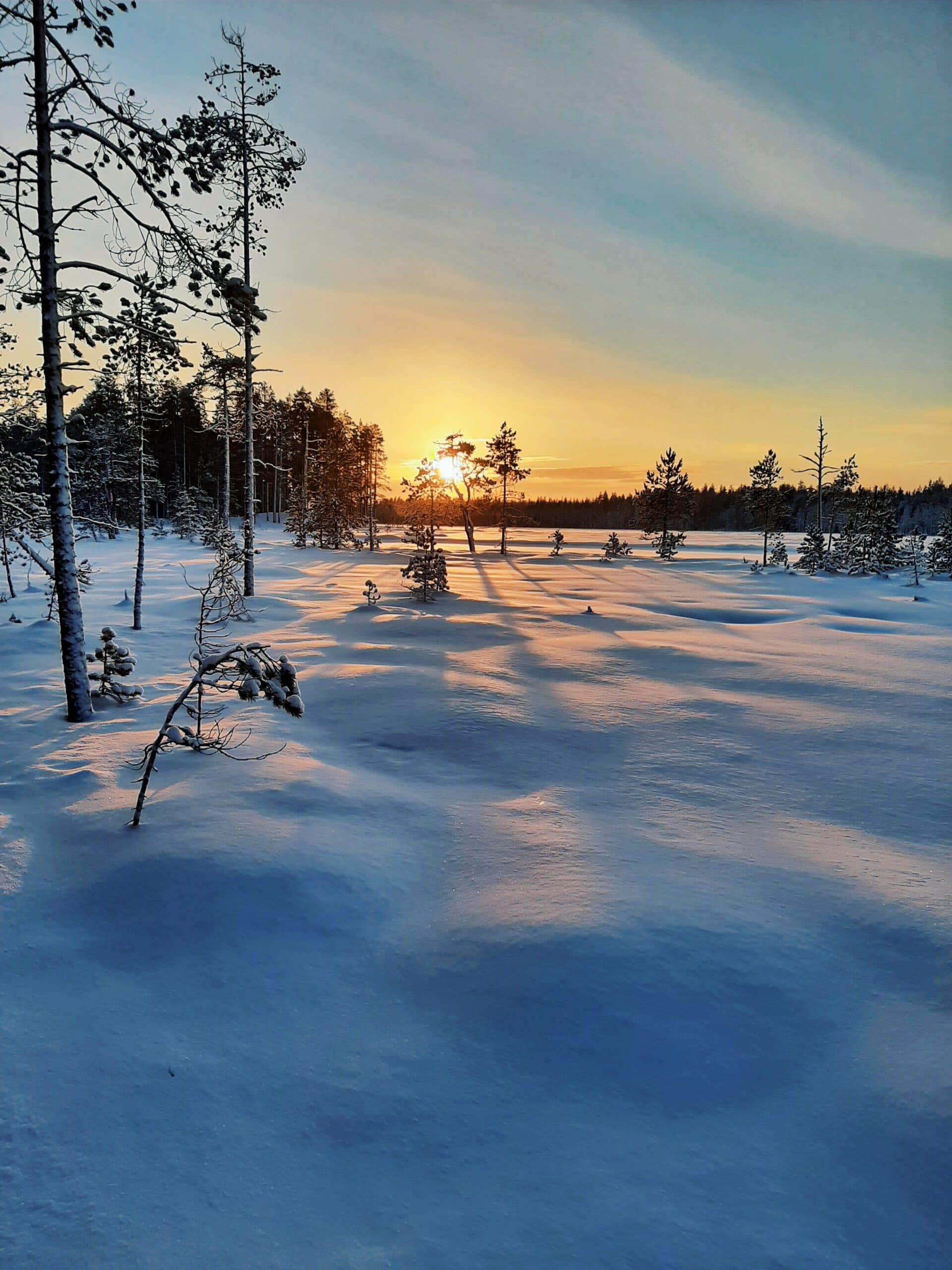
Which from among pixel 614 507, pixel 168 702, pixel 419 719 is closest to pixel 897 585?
pixel 419 719

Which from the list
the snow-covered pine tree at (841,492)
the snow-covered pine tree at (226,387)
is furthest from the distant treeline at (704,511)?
the snow-covered pine tree at (226,387)

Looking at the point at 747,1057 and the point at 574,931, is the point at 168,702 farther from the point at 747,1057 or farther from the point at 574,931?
the point at 747,1057

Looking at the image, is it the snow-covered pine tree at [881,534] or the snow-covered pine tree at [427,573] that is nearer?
the snow-covered pine tree at [427,573]

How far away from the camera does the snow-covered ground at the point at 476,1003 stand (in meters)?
2.45

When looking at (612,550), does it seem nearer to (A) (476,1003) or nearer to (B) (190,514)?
(B) (190,514)

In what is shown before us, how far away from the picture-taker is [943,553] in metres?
40.5

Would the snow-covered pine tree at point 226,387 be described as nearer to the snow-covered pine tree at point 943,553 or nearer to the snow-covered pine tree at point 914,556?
the snow-covered pine tree at point 914,556

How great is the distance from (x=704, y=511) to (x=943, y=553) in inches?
4214

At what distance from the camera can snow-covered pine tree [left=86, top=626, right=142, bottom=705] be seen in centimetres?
893

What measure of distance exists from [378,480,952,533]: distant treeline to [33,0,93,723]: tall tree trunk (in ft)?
199

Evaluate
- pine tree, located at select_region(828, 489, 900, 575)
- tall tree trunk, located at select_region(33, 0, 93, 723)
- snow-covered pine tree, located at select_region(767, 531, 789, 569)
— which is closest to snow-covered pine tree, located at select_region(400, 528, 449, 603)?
tall tree trunk, located at select_region(33, 0, 93, 723)

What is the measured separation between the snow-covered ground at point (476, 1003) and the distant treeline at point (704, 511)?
62863 millimetres

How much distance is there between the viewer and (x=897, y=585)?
31.0 metres

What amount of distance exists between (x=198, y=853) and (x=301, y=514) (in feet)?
151
